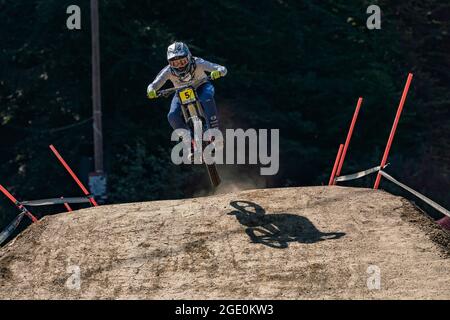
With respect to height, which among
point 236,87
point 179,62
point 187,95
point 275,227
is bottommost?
point 236,87

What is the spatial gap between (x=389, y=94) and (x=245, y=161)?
212 inches

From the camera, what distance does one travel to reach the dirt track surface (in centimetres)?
959

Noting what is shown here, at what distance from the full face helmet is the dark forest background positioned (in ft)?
47.8

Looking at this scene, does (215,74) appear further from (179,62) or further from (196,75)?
(179,62)

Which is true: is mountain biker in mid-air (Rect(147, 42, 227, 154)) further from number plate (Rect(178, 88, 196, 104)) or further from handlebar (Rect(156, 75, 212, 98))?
number plate (Rect(178, 88, 196, 104))

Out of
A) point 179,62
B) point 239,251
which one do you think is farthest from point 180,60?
point 239,251

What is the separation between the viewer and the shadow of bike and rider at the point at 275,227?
35.8 ft

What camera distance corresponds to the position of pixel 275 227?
452 inches

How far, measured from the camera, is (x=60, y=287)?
10031 mm

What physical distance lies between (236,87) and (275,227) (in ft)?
62.3

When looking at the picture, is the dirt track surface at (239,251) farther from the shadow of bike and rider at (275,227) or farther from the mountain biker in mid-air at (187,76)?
the mountain biker in mid-air at (187,76)

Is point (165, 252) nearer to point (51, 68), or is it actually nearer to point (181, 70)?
point (181, 70)

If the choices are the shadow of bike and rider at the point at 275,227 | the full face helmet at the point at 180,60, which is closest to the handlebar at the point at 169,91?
the full face helmet at the point at 180,60
